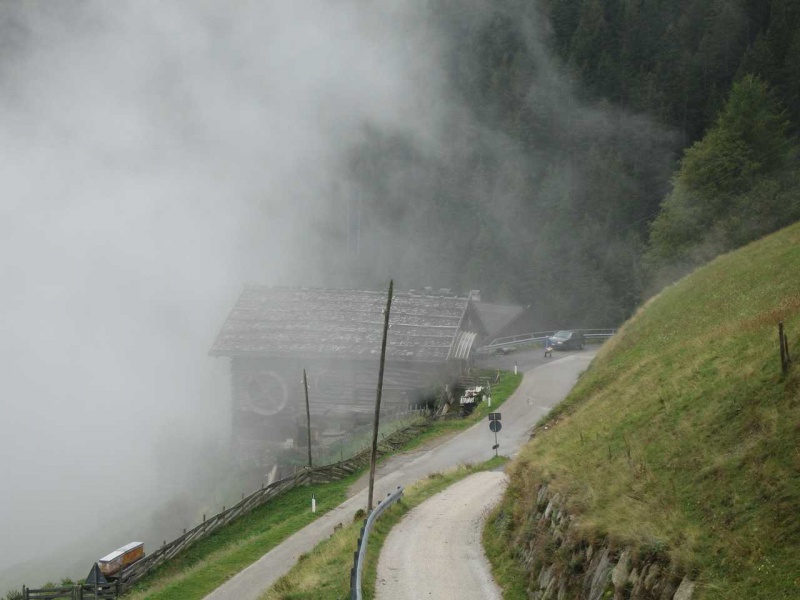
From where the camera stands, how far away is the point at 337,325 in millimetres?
48750

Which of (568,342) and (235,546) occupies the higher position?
(568,342)

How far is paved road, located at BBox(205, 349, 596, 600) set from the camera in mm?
23938

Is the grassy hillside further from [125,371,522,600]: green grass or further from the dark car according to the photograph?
the dark car

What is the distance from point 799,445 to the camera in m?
11.3

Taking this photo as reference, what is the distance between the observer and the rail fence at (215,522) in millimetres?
26703

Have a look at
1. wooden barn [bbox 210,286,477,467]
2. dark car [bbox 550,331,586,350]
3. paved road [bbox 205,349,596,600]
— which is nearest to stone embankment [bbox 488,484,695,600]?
paved road [bbox 205,349,596,600]

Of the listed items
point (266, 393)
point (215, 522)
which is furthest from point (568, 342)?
point (215, 522)

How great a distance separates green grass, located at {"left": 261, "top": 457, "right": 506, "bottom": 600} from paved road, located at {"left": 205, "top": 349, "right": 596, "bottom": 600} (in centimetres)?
179

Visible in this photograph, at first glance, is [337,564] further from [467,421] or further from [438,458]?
[467,421]

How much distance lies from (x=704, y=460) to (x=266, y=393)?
123ft

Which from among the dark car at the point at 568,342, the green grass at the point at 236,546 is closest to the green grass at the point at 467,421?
the green grass at the point at 236,546

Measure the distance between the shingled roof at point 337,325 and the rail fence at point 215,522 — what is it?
694cm

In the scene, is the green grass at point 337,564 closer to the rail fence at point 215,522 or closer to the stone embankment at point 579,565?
the stone embankment at point 579,565

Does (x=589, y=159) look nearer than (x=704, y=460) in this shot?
No
